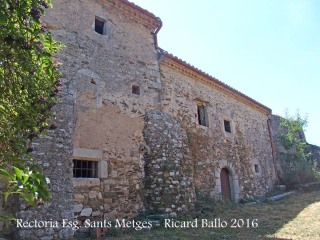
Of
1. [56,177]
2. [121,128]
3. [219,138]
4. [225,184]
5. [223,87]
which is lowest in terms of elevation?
[225,184]

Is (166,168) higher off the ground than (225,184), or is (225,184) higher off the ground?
(166,168)

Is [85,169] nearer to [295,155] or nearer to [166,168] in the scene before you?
[166,168]

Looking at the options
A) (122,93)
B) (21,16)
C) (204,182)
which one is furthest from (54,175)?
(204,182)

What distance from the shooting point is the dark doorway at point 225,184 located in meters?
10.6

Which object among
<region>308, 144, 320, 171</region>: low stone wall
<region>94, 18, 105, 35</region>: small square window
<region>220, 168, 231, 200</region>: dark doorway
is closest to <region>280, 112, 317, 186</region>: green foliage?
<region>308, 144, 320, 171</region>: low stone wall

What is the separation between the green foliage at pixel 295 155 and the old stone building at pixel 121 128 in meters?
5.80

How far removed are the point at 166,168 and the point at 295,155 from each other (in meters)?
11.2

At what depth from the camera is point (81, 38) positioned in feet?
23.8

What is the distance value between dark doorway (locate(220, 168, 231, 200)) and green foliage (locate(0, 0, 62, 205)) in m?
9.27

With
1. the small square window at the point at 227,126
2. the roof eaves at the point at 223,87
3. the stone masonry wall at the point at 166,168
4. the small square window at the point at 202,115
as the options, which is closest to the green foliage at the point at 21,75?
the stone masonry wall at the point at 166,168

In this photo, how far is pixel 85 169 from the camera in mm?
6523

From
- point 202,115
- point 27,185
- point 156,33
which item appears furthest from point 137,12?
point 27,185

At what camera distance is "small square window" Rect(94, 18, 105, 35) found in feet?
26.0

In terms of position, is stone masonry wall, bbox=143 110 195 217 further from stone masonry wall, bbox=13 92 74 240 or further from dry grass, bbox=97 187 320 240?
stone masonry wall, bbox=13 92 74 240
